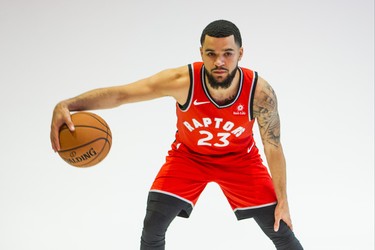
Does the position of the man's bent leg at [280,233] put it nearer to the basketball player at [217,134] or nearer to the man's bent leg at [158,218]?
the basketball player at [217,134]

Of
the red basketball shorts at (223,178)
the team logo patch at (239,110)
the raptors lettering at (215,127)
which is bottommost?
the red basketball shorts at (223,178)

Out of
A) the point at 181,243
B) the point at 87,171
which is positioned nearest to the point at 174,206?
the point at 181,243

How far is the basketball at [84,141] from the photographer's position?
8.00 ft

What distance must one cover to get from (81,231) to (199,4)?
8.48ft

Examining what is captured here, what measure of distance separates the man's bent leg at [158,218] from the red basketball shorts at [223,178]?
42mm

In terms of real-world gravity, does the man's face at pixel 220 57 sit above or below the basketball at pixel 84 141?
above

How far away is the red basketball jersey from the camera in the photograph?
273 cm

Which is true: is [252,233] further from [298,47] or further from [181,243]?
[298,47]

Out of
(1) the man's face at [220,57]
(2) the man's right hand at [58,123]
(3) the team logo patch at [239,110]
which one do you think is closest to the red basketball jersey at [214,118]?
(3) the team logo patch at [239,110]

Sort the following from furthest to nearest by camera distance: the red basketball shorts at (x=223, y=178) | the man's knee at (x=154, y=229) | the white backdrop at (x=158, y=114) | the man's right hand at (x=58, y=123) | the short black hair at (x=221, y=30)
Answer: the white backdrop at (x=158, y=114), the red basketball shorts at (x=223, y=178), the man's knee at (x=154, y=229), the short black hair at (x=221, y=30), the man's right hand at (x=58, y=123)

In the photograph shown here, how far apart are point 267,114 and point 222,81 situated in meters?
0.34

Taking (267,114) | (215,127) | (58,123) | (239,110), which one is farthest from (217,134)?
(58,123)

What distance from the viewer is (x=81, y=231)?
3.75 meters

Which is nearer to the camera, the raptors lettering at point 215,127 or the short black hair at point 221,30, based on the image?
the short black hair at point 221,30
